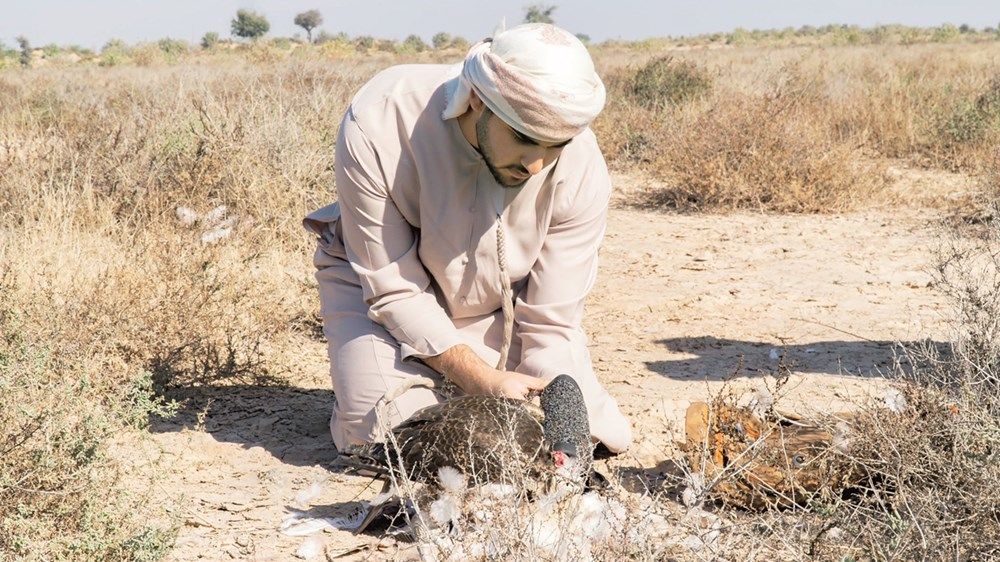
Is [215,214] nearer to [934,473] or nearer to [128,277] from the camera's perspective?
[128,277]

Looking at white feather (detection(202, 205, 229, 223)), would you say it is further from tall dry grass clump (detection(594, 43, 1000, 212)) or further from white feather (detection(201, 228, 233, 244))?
tall dry grass clump (detection(594, 43, 1000, 212))

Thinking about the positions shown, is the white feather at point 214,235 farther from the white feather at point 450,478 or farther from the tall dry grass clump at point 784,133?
the tall dry grass clump at point 784,133

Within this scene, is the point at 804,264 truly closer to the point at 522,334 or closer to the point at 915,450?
the point at 522,334

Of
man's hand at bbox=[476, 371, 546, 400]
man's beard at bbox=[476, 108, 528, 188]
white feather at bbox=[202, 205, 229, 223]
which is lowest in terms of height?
white feather at bbox=[202, 205, 229, 223]

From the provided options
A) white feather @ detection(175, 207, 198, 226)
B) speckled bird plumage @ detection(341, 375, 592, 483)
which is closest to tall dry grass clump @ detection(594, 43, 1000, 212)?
white feather @ detection(175, 207, 198, 226)

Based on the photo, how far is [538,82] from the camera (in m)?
2.78

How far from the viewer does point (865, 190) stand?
8.10 meters

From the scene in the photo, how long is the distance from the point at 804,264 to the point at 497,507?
15.0ft

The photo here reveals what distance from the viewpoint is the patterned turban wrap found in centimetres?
278

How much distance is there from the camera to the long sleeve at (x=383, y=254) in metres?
3.20

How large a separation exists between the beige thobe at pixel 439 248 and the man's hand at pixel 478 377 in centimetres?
4

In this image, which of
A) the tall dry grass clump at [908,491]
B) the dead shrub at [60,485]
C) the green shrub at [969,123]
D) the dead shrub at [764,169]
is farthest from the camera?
the green shrub at [969,123]

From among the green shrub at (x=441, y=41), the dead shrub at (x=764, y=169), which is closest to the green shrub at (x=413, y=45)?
the green shrub at (x=441, y=41)

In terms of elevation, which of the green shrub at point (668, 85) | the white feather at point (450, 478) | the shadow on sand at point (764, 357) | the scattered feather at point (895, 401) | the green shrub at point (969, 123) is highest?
the scattered feather at point (895, 401)
